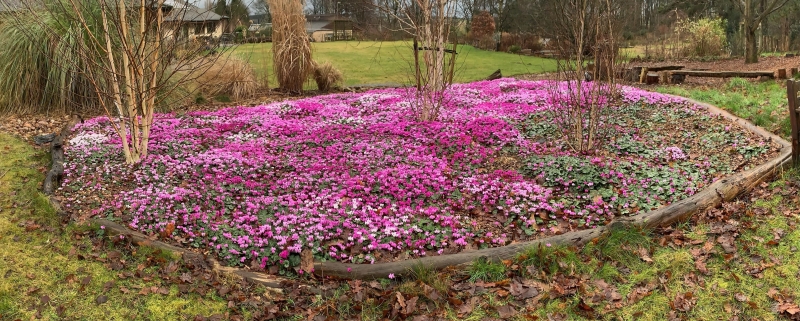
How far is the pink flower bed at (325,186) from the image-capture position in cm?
516

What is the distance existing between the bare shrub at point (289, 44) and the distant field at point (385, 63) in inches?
27.9

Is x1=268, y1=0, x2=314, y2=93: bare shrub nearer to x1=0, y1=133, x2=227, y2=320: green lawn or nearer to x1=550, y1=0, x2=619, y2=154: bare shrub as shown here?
x1=550, y1=0, x2=619, y2=154: bare shrub

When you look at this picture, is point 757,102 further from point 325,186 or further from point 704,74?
point 325,186

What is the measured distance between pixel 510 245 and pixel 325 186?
231cm

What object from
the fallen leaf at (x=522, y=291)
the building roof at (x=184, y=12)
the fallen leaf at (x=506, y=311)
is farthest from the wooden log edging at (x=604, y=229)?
the building roof at (x=184, y=12)

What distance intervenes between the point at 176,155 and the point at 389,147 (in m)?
2.80

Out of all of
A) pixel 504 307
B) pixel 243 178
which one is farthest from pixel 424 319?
pixel 243 178

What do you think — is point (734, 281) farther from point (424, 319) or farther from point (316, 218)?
point (316, 218)

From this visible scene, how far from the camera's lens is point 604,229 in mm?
5168

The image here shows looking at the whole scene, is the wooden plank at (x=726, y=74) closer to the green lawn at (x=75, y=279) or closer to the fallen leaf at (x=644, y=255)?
the fallen leaf at (x=644, y=255)

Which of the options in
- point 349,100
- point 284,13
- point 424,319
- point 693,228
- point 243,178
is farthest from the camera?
point 284,13

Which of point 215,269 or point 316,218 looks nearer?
point 215,269

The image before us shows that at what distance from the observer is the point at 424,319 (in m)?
4.12

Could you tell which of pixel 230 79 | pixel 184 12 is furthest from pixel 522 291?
pixel 230 79
